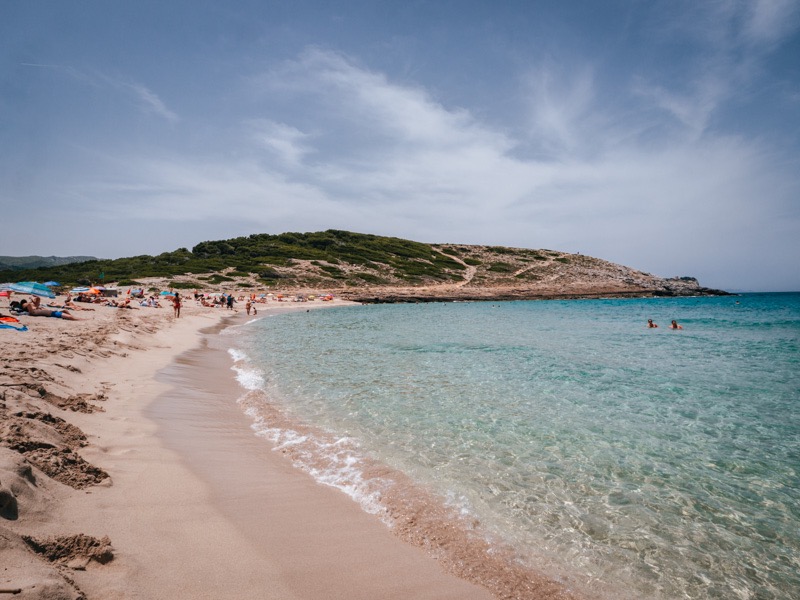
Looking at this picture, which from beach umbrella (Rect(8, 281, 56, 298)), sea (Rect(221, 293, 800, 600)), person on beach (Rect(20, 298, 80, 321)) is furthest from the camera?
beach umbrella (Rect(8, 281, 56, 298))

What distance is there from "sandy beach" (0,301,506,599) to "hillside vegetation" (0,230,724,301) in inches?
2153

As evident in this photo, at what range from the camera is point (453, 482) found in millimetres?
5695

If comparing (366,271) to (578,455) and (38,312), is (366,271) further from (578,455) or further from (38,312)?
(578,455)

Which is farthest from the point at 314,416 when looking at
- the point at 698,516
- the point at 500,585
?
the point at 698,516

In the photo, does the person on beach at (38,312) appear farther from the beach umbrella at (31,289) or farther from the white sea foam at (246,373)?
the beach umbrella at (31,289)

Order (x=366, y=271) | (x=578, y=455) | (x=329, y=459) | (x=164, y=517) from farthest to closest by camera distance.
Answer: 1. (x=366, y=271)
2. (x=578, y=455)
3. (x=329, y=459)
4. (x=164, y=517)

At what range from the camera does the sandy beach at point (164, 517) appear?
299 centimetres

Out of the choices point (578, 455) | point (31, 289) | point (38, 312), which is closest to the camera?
point (578, 455)

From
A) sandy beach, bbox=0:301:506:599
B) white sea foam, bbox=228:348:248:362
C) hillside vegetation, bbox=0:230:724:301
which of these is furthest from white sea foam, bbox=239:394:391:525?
hillside vegetation, bbox=0:230:724:301

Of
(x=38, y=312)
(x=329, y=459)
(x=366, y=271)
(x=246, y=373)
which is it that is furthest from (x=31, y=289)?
(x=366, y=271)

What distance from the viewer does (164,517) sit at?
13.2 ft

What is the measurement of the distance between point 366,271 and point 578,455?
73603mm

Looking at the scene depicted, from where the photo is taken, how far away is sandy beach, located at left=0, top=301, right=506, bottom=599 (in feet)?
9.82

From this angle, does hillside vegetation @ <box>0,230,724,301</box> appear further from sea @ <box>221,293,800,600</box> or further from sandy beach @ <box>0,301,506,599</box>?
sandy beach @ <box>0,301,506,599</box>
